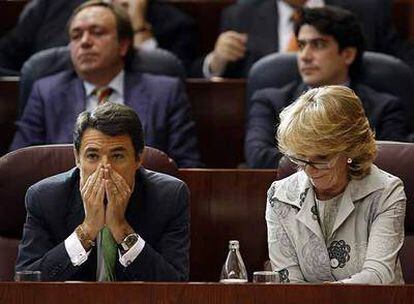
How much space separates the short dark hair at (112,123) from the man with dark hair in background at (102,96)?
1158 mm

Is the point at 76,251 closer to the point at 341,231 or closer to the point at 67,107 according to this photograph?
the point at 341,231

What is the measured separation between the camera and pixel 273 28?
15.5 feet

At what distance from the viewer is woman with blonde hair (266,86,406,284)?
264 centimetres

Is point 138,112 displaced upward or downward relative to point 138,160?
upward

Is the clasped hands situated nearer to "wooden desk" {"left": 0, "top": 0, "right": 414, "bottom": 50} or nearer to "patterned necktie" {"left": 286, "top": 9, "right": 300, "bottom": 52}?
"patterned necktie" {"left": 286, "top": 9, "right": 300, "bottom": 52}

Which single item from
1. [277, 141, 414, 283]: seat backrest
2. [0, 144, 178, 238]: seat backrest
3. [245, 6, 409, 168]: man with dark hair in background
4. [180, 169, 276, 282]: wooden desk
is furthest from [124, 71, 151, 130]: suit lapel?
[277, 141, 414, 283]: seat backrest

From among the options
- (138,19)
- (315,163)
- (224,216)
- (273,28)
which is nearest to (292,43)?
(273,28)

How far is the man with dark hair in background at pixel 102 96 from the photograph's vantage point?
13.1 feet

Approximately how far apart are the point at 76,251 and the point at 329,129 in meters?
0.62

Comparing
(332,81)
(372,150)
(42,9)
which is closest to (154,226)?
(372,150)

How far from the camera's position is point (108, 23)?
412cm

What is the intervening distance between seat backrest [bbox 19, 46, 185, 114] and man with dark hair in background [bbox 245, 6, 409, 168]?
35 cm

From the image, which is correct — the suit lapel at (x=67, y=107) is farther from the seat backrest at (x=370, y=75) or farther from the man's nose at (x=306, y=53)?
the man's nose at (x=306, y=53)

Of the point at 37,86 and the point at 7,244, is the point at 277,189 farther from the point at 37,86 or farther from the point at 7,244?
the point at 37,86
